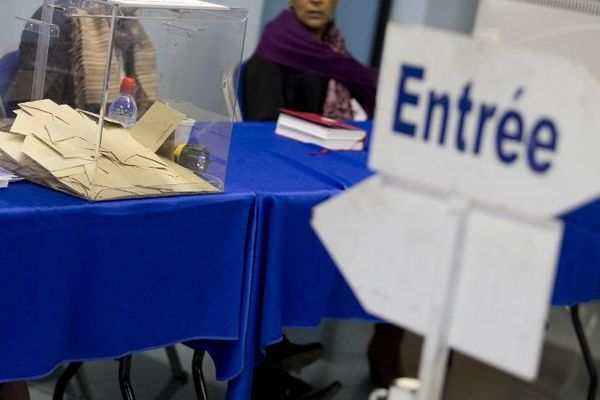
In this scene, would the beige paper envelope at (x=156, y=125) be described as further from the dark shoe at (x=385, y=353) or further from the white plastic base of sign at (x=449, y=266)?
the dark shoe at (x=385, y=353)

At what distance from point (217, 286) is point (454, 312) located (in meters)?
1.21

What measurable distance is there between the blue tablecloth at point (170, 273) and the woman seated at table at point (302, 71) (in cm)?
99

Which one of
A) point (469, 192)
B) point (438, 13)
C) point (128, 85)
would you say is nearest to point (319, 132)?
point (128, 85)

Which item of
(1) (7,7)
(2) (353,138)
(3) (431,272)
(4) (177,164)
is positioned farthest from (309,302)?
(3) (431,272)

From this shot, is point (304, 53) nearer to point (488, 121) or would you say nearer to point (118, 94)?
point (118, 94)

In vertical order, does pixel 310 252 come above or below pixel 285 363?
above

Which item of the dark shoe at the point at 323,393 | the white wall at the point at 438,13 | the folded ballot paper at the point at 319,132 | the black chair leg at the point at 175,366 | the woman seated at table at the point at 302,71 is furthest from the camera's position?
the white wall at the point at 438,13

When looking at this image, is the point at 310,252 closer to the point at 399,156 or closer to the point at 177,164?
the point at 177,164

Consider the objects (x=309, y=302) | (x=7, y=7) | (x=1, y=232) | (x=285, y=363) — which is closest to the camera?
(x=1, y=232)

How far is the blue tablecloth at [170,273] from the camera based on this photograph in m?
2.06

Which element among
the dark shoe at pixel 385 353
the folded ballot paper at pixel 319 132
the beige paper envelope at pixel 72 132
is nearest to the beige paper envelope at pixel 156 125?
the beige paper envelope at pixel 72 132

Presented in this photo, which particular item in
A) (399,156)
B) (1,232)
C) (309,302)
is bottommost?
(309,302)

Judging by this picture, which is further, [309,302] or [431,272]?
[309,302]

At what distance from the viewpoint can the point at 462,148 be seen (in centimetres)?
120
